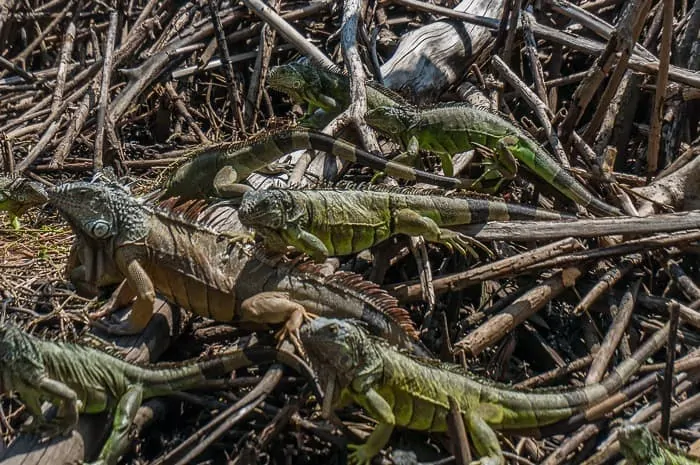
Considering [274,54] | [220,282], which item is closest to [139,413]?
[220,282]

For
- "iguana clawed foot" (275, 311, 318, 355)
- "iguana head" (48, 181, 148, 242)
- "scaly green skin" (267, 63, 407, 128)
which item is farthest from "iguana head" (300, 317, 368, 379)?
"scaly green skin" (267, 63, 407, 128)

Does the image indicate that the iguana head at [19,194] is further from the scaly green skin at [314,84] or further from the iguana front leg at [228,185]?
the scaly green skin at [314,84]

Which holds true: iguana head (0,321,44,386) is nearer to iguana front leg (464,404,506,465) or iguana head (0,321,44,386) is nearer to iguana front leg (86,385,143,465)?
iguana front leg (86,385,143,465)

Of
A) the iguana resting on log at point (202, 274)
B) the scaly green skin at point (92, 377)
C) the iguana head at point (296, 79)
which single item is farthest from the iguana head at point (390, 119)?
the scaly green skin at point (92, 377)

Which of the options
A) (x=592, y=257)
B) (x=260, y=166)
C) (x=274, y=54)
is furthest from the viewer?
(x=274, y=54)

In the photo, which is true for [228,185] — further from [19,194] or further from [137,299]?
[137,299]

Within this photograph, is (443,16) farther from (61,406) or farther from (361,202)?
(61,406)

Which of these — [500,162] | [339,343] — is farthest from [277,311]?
[500,162]
